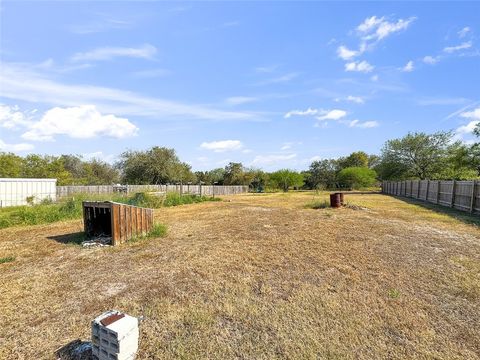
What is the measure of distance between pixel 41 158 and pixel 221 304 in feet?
132

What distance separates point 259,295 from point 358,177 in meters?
44.1

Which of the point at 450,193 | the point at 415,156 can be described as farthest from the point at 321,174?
the point at 450,193

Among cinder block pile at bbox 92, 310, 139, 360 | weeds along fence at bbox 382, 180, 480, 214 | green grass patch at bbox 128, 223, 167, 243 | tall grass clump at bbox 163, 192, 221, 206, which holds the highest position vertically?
weeds along fence at bbox 382, 180, 480, 214

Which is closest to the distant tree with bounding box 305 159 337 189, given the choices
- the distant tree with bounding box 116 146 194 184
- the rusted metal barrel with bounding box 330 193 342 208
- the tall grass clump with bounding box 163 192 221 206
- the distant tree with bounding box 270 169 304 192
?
the distant tree with bounding box 270 169 304 192

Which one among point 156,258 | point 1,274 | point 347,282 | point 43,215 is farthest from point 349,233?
point 43,215

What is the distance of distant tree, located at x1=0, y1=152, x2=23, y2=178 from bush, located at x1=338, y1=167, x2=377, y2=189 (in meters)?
43.4

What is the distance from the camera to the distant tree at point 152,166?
40812 millimetres

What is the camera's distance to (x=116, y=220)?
7.61m

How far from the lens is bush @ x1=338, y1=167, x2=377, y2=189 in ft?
146

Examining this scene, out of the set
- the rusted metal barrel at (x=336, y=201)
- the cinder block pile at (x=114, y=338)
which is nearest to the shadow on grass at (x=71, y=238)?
the cinder block pile at (x=114, y=338)

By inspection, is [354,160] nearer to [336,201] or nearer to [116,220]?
[336,201]

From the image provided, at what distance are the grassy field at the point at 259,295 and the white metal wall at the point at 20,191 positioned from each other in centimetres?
1536

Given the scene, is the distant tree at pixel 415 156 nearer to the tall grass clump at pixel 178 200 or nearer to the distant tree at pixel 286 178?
the distant tree at pixel 286 178

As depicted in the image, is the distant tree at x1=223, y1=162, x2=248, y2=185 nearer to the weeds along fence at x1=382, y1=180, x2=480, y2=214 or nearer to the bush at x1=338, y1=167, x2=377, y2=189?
the bush at x1=338, y1=167, x2=377, y2=189
